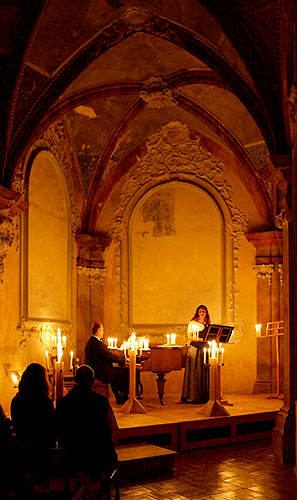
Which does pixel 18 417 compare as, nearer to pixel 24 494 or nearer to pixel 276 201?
pixel 24 494

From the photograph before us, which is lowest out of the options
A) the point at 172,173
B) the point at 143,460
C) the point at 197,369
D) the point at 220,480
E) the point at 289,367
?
the point at 220,480

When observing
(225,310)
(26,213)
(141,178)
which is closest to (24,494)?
(26,213)

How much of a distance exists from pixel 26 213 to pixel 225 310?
13.5 feet

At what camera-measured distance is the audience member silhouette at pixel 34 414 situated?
4426 millimetres

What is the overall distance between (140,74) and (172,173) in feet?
8.24

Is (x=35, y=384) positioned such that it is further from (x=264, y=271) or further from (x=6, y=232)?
(x=264, y=271)

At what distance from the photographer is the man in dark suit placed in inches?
347

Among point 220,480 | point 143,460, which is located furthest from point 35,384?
point 220,480

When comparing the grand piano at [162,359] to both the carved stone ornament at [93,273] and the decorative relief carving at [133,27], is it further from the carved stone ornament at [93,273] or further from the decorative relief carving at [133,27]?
the decorative relief carving at [133,27]

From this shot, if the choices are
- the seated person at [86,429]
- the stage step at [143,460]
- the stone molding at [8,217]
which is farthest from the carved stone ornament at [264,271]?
the seated person at [86,429]

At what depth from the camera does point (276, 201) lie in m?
10.9

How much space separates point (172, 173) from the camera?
11.7 meters

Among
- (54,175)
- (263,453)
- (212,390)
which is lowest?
(263,453)

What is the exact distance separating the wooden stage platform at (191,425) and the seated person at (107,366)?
34 cm
